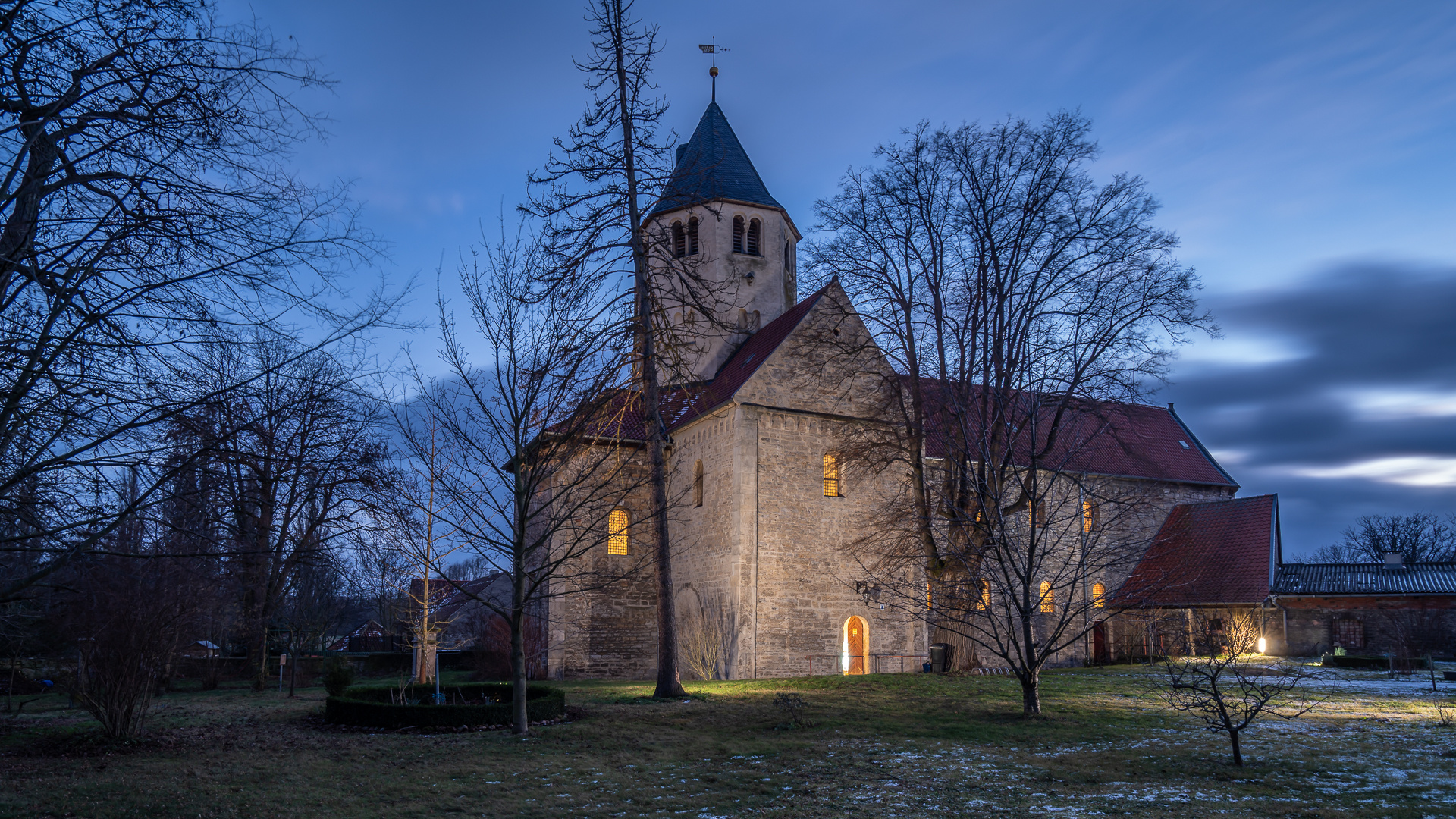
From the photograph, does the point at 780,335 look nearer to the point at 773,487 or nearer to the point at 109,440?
the point at 773,487

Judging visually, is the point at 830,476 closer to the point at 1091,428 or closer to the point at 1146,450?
the point at 1091,428

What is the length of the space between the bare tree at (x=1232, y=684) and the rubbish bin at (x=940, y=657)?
491cm

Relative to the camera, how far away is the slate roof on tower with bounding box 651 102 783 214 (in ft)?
103

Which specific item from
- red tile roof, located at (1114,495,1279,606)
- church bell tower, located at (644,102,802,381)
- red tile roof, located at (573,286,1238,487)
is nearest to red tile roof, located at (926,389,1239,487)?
red tile roof, located at (573,286,1238,487)

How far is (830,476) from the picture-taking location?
26703mm

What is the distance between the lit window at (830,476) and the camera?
2656 centimetres

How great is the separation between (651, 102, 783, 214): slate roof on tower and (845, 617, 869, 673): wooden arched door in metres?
14.5

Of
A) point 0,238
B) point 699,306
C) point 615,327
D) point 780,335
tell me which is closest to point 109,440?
point 0,238

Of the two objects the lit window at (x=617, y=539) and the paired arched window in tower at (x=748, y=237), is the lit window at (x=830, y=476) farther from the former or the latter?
the paired arched window in tower at (x=748, y=237)

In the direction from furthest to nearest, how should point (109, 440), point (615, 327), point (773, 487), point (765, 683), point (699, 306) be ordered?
point (773, 487) → point (765, 683) → point (699, 306) → point (615, 327) → point (109, 440)

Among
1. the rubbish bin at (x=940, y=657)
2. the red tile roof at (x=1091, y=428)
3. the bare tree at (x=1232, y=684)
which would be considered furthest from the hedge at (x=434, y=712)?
the rubbish bin at (x=940, y=657)

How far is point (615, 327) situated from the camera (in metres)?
17.2

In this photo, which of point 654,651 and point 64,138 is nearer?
point 64,138

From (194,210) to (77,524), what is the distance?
1.90 m
